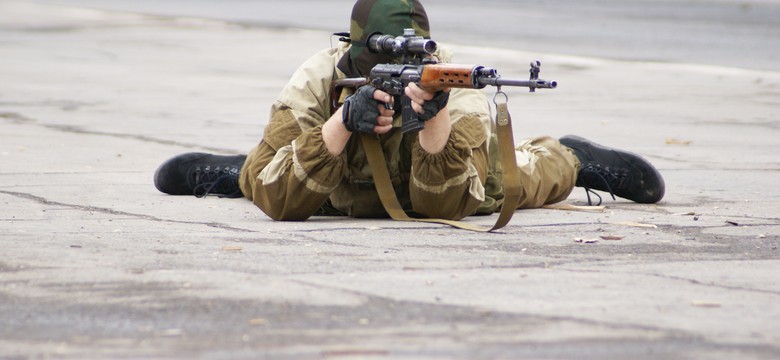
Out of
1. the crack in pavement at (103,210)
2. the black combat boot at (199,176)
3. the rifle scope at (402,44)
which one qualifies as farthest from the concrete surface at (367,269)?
the rifle scope at (402,44)

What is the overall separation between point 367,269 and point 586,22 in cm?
1999

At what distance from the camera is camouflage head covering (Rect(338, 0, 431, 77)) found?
528 cm

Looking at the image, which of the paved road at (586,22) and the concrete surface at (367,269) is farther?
the paved road at (586,22)

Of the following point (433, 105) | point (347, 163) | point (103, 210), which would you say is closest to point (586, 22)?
point (103, 210)

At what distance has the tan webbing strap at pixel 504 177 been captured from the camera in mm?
5172

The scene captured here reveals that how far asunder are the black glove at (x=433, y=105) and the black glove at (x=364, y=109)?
0.18m

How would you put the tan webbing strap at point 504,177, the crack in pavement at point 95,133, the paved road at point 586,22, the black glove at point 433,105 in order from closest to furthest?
the black glove at point 433,105, the tan webbing strap at point 504,177, the crack in pavement at point 95,133, the paved road at point 586,22

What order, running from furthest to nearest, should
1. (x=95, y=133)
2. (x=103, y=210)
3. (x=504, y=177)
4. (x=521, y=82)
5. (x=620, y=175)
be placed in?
(x=95, y=133) → (x=620, y=175) → (x=103, y=210) → (x=504, y=177) → (x=521, y=82)

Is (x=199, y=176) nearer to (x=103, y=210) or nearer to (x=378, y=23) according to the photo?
(x=103, y=210)

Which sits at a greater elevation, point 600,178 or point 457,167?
point 457,167

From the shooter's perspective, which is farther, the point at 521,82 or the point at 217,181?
the point at 217,181

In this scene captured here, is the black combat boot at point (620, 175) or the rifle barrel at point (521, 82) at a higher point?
the rifle barrel at point (521, 82)

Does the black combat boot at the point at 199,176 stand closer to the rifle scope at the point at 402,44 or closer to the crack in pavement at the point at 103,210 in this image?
the crack in pavement at the point at 103,210

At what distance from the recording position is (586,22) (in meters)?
23.9
